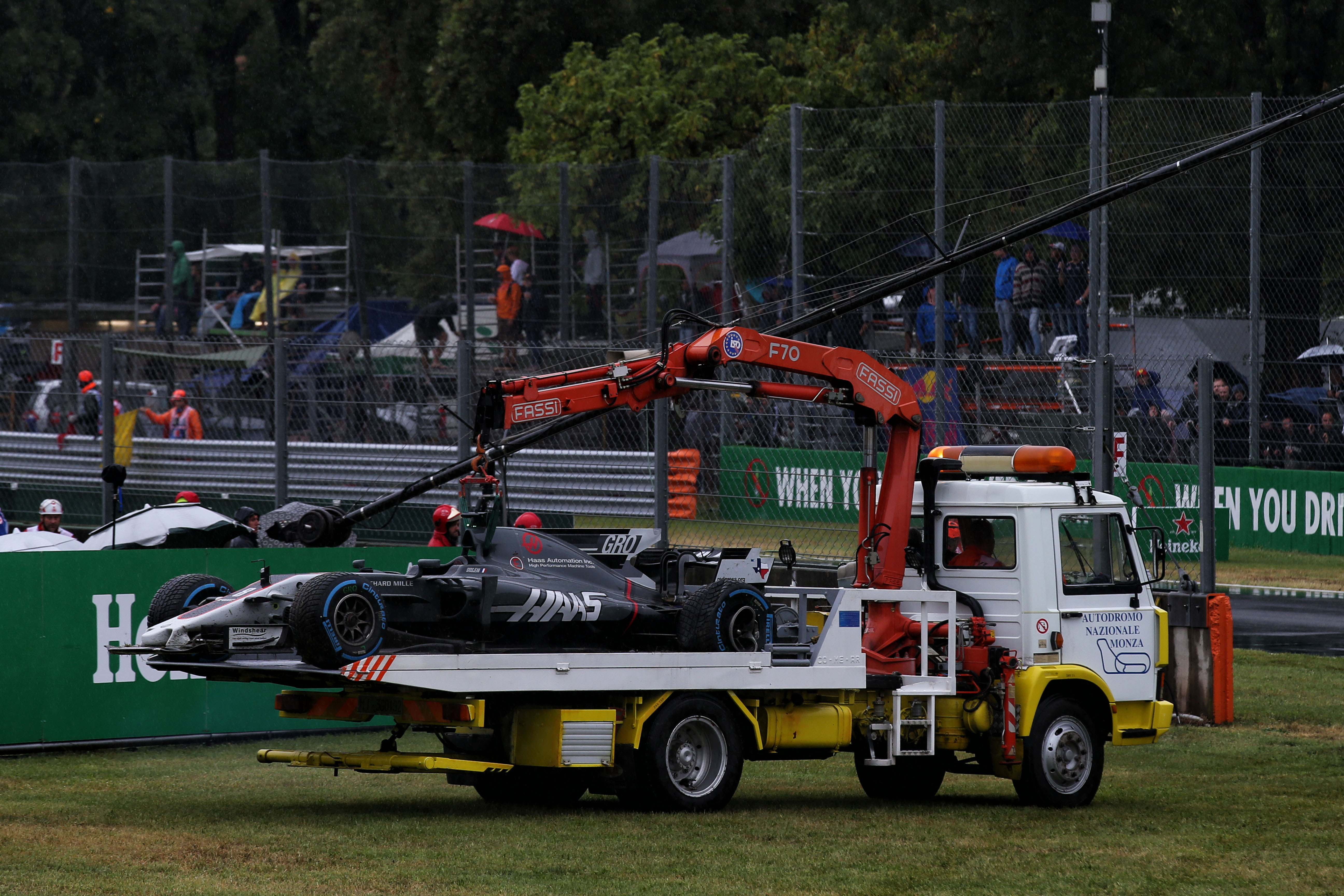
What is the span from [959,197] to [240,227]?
525 inches

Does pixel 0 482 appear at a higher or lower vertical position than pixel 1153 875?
higher

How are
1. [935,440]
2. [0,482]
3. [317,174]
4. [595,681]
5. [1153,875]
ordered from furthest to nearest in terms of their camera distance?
[317,174]
[0,482]
[935,440]
[595,681]
[1153,875]

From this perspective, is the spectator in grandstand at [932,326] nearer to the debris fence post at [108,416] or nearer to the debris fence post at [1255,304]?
the debris fence post at [1255,304]

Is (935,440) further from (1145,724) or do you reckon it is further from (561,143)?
(561,143)

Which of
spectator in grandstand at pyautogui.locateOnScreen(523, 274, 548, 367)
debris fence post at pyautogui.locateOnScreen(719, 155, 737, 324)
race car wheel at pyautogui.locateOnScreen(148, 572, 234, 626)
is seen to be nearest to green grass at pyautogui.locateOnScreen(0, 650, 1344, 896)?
race car wheel at pyautogui.locateOnScreen(148, 572, 234, 626)

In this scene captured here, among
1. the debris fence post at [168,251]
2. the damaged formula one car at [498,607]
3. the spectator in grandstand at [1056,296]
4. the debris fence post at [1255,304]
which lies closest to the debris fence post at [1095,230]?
the spectator in grandstand at [1056,296]

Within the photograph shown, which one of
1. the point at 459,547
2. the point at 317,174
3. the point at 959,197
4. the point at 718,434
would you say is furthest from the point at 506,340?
the point at 459,547

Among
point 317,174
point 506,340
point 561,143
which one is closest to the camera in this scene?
point 506,340

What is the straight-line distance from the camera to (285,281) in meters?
31.2

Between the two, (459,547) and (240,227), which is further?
(240,227)

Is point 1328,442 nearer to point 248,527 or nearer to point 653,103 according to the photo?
point 248,527

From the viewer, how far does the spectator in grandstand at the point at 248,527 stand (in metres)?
16.0

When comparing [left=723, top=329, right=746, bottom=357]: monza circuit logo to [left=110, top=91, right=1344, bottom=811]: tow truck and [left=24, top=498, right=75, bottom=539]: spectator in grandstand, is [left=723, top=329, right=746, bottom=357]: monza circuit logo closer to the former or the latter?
[left=110, top=91, right=1344, bottom=811]: tow truck

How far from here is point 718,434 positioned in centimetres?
1731
